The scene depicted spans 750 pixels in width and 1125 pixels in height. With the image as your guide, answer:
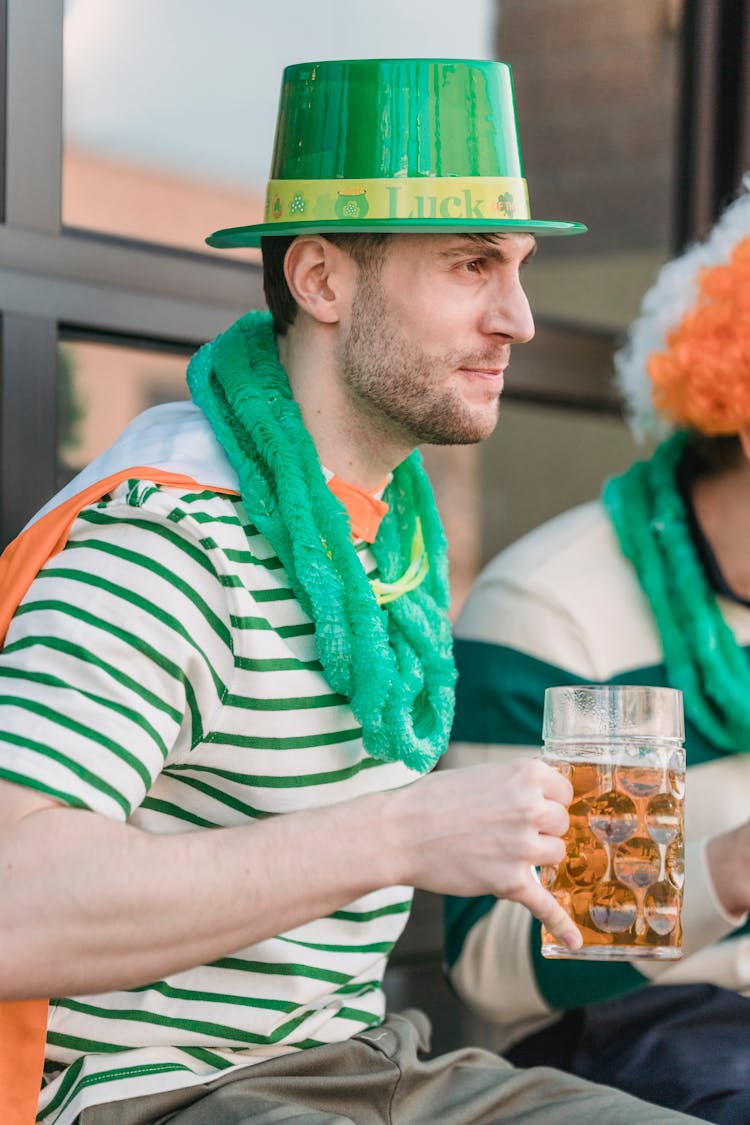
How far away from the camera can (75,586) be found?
4.90 ft

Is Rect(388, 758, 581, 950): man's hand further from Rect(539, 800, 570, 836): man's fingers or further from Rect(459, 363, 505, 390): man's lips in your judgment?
Rect(459, 363, 505, 390): man's lips

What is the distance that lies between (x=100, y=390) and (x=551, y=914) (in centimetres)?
123

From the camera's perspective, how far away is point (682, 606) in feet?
7.64

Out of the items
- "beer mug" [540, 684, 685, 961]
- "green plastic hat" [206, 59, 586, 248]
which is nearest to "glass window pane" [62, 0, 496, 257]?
"green plastic hat" [206, 59, 586, 248]

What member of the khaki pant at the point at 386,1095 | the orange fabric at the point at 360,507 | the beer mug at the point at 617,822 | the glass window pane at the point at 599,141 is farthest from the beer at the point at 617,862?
the glass window pane at the point at 599,141

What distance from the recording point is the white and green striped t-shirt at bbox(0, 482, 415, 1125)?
143 centimetres

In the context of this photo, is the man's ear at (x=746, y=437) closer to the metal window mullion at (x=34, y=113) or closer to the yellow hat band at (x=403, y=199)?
the yellow hat band at (x=403, y=199)

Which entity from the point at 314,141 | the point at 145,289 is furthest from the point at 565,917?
the point at 145,289

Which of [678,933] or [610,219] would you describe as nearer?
[678,933]

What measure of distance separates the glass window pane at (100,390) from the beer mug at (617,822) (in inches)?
40.6

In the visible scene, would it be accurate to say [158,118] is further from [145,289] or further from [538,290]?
[538,290]

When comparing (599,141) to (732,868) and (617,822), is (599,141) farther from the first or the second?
(617,822)

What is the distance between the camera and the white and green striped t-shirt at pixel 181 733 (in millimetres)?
1430

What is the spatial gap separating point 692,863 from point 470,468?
134cm
